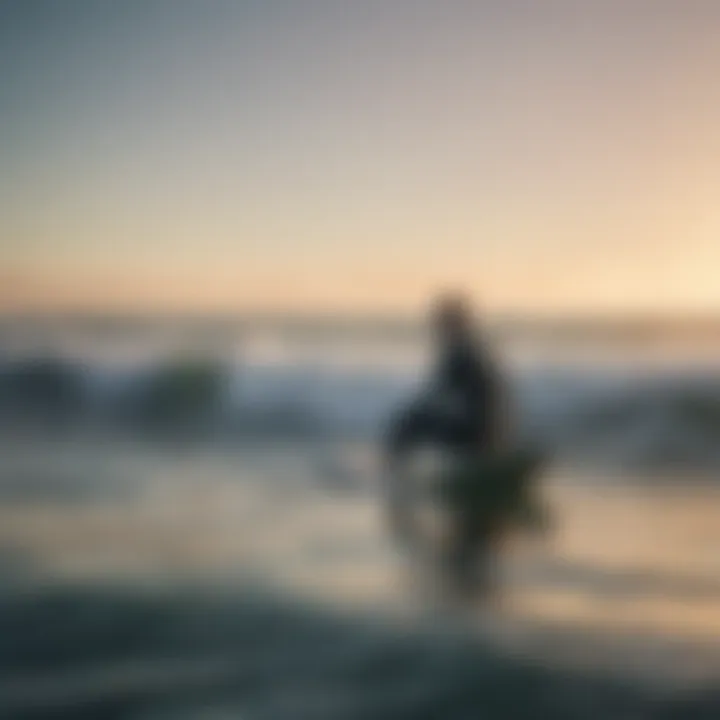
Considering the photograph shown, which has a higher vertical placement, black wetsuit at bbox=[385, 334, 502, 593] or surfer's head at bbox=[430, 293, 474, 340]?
surfer's head at bbox=[430, 293, 474, 340]

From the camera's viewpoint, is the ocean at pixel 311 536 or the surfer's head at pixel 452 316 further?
the surfer's head at pixel 452 316

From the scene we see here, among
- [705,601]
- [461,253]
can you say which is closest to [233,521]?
[461,253]

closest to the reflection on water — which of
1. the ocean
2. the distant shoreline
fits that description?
the ocean

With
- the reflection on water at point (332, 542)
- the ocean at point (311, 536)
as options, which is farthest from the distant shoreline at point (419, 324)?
the reflection on water at point (332, 542)

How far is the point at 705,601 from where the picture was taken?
1.37 m

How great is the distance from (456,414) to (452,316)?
13cm

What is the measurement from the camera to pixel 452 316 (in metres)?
1.47

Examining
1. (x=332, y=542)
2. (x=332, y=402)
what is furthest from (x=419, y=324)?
(x=332, y=542)

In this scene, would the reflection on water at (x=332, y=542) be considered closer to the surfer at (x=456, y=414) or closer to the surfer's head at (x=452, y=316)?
the surfer at (x=456, y=414)

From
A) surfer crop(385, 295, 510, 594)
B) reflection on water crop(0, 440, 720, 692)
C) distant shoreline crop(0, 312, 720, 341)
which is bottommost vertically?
reflection on water crop(0, 440, 720, 692)

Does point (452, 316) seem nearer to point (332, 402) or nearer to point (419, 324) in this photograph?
point (419, 324)

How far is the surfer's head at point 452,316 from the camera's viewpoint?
57.5 inches

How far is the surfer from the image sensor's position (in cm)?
145

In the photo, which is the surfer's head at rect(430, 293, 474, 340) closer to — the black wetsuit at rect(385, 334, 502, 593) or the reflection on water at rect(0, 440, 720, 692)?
the black wetsuit at rect(385, 334, 502, 593)
